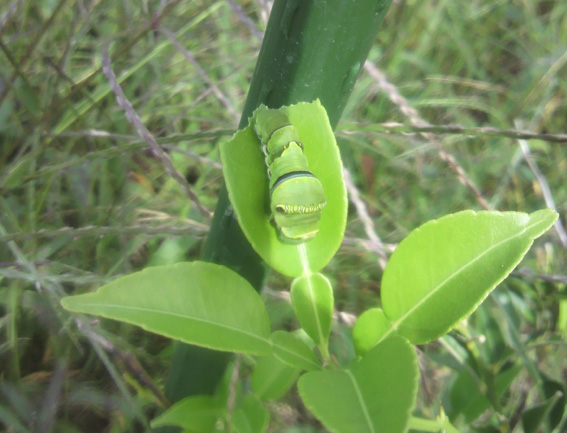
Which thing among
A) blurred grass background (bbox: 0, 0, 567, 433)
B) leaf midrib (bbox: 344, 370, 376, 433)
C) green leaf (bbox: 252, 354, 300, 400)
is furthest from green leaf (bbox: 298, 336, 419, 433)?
blurred grass background (bbox: 0, 0, 567, 433)

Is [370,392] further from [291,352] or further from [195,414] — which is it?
[195,414]

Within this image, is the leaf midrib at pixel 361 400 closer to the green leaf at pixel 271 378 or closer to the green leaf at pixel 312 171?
the green leaf at pixel 312 171

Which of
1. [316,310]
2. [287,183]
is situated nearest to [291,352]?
[316,310]

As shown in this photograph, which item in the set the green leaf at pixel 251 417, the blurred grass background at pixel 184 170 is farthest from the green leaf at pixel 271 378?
the blurred grass background at pixel 184 170

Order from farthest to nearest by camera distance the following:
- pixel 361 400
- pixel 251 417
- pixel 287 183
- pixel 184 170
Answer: pixel 184 170 < pixel 251 417 < pixel 287 183 < pixel 361 400

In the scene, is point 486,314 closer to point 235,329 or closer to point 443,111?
A: point 235,329

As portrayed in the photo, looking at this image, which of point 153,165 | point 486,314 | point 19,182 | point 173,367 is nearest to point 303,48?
point 173,367

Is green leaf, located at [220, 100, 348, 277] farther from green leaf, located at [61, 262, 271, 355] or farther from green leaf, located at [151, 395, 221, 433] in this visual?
green leaf, located at [151, 395, 221, 433]
